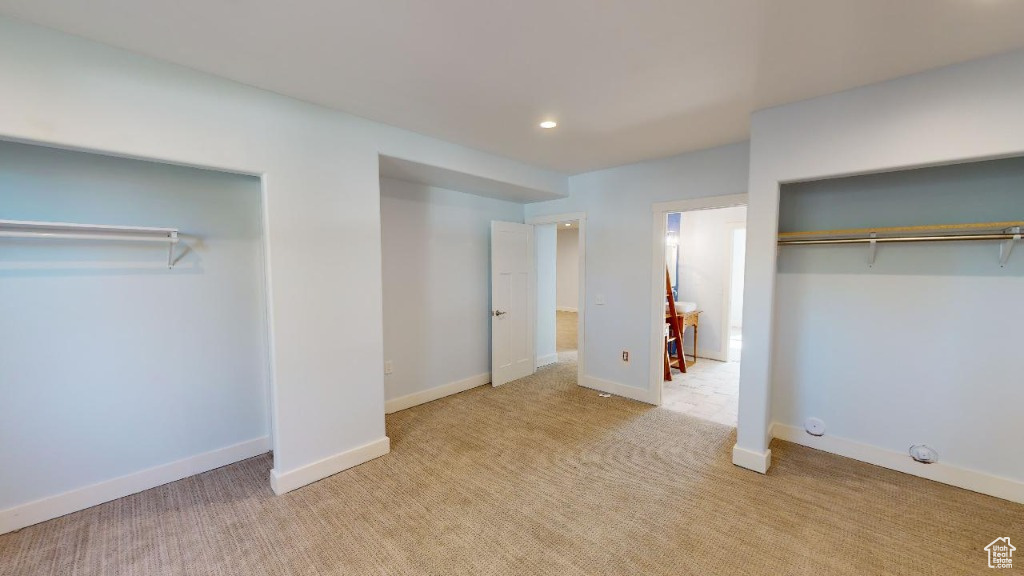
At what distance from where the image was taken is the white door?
4.49 meters

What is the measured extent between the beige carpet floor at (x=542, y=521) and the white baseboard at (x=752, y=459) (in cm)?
6

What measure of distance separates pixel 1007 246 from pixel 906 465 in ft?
4.99

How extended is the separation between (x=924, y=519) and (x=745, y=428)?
0.92m

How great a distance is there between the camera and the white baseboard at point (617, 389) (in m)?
4.01

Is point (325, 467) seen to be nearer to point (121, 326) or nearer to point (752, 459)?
point (121, 326)

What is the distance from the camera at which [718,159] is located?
11.2 ft

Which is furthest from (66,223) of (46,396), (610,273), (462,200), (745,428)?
(745,428)

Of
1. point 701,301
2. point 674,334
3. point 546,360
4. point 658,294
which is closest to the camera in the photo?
point 658,294

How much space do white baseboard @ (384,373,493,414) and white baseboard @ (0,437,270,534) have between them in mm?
1067

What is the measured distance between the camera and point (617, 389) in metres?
4.21

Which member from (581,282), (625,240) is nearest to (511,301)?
(581,282)

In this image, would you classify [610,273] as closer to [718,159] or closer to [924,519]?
[718,159]

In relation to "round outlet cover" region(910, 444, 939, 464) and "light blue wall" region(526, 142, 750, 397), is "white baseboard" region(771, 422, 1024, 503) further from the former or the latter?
"light blue wall" region(526, 142, 750, 397)

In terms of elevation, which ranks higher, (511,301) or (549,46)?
(549,46)
